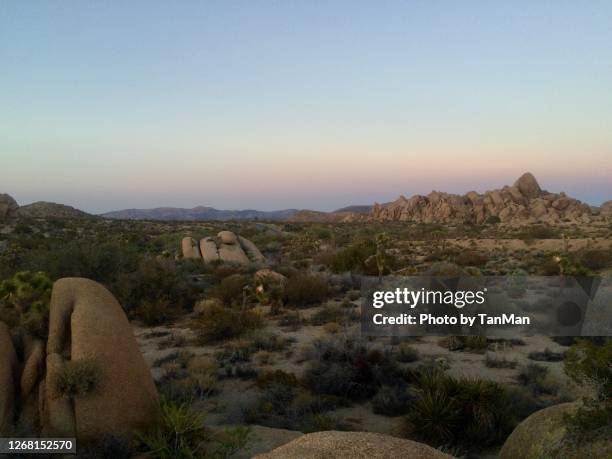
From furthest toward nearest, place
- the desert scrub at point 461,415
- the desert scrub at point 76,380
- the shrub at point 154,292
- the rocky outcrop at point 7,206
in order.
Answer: the rocky outcrop at point 7,206 < the shrub at point 154,292 < the desert scrub at point 461,415 < the desert scrub at point 76,380

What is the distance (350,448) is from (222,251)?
22639 millimetres

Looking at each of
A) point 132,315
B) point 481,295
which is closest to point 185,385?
point 132,315

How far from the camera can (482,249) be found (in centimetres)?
3189

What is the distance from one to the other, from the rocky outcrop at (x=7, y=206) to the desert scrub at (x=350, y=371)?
49943mm

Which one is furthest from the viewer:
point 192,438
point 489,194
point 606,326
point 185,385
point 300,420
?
point 489,194

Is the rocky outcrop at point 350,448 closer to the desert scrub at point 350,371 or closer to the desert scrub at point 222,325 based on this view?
the desert scrub at point 350,371

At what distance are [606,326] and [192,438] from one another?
33.1 feet

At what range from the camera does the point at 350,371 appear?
8102mm

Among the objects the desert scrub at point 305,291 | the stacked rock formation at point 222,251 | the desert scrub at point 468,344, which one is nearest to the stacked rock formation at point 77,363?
the desert scrub at point 468,344

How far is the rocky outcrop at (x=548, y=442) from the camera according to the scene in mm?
3572

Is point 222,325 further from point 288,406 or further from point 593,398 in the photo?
point 593,398

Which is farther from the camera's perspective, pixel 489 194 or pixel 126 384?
pixel 489 194

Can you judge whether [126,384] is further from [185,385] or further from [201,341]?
[201,341]

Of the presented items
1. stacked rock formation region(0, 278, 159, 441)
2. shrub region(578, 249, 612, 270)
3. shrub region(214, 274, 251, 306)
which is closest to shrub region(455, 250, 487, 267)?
shrub region(578, 249, 612, 270)
